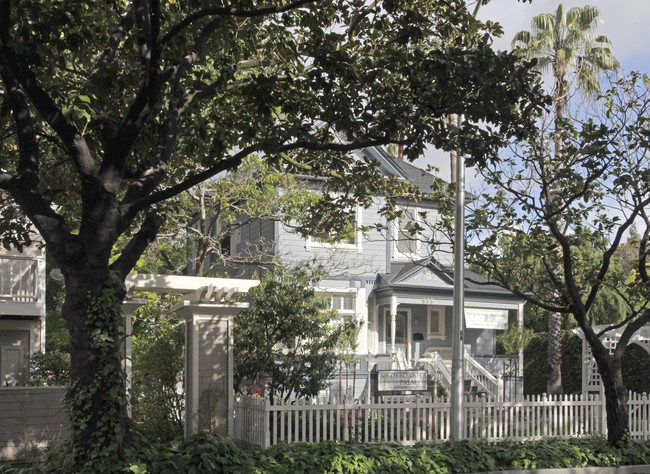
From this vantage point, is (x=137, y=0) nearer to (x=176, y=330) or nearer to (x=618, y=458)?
(x=176, y=330)

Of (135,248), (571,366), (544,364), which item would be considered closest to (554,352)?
(571,366)

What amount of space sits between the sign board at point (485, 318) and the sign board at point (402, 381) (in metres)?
8.38

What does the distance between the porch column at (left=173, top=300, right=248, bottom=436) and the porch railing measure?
5.99 m

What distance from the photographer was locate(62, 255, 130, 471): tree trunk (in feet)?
28.8

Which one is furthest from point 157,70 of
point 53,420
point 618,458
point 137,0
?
point 618,458

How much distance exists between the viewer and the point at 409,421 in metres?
16.0

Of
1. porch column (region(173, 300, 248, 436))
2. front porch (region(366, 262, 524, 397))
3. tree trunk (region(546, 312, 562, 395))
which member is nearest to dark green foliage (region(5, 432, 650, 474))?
porch column (region(173, 300, 248, 436))

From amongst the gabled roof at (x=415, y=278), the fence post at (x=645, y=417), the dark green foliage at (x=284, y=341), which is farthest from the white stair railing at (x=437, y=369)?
the dark green foliage at (x=284, y=341)

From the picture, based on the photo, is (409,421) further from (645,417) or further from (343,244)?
(343,244)

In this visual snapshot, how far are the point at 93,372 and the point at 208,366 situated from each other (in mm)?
6084

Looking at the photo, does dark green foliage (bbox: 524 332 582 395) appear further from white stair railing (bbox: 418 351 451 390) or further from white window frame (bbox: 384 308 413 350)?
white window frame (bbox: 384 308 413 350)

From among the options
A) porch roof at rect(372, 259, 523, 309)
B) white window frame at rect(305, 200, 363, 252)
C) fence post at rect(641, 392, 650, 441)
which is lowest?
fence post at rect(641, 392, 650, 441)

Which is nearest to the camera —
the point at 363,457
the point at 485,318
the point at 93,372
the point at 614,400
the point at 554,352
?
the point at 93,372

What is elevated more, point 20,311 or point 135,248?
point 135,248
